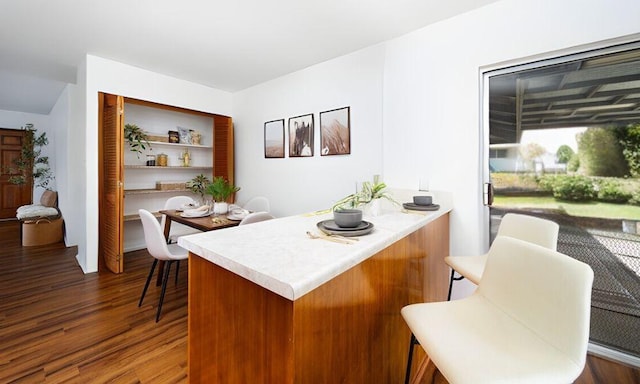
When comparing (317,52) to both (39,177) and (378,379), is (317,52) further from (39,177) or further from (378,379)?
(39,177)

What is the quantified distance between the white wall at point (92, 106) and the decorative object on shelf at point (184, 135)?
0.55 m

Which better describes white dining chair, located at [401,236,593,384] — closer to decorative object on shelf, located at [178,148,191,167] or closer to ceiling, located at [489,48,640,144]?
ceiling, located at [489,48,640,144]

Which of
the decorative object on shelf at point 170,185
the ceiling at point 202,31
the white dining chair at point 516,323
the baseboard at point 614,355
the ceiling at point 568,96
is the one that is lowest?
the baseboard at point 614,355

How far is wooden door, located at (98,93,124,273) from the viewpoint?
2.97m

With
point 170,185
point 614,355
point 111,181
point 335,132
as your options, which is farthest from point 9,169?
point 614,355

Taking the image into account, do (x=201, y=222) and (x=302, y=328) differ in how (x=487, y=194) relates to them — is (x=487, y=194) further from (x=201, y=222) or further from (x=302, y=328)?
(x=201, y=222)

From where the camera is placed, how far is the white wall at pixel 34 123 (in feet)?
17.8

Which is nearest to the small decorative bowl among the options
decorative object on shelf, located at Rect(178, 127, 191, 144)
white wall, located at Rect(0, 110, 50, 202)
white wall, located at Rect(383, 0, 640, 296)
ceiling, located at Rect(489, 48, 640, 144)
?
white wall, located at Rect(383, 0, 640, 296)

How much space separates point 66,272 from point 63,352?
186 centimetres

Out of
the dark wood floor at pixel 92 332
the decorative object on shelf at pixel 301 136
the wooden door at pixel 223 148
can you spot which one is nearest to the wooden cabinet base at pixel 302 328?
the dark wood floor at pixel 92 332

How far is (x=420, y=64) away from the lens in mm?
2309

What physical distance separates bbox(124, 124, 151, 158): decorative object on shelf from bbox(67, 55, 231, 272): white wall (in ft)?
1.59

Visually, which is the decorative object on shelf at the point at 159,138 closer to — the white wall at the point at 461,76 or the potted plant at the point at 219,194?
the potted plant at the point at 219,194

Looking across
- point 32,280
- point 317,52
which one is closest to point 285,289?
point 317,52
